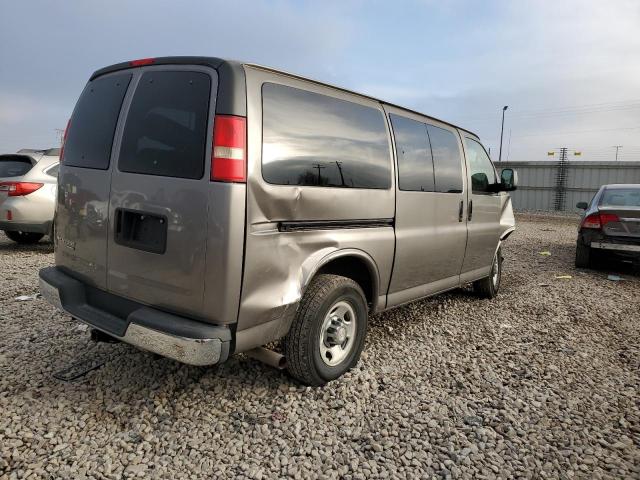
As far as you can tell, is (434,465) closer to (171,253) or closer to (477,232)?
(171,253)

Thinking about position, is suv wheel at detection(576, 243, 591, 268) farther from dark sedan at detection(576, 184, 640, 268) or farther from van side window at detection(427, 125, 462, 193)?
van side window at detection(427, 125, 462, 193)

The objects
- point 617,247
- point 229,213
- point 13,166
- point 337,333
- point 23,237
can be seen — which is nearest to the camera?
point 229,213

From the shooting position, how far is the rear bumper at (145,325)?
233 centimetres

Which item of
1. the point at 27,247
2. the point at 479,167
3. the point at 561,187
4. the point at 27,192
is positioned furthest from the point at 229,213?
the point at 561,187

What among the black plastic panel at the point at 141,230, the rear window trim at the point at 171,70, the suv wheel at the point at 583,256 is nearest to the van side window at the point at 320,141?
the rear window trim at the point at 171,70

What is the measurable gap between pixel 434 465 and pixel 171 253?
1786 millimetres

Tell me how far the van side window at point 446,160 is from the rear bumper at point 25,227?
6.60 m

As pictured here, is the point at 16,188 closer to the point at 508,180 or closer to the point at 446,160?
the point at 446,160

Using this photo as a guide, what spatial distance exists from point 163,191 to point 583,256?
24.8ft

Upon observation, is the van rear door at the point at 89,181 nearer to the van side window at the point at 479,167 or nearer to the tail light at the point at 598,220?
the van side window at the point at 479,167

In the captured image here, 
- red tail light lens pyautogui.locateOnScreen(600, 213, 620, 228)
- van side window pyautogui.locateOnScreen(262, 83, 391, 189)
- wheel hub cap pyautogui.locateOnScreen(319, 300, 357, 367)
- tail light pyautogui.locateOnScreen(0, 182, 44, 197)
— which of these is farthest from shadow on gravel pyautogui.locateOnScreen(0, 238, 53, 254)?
red tail light lens pyautogui.locateOnScreen(600, 213, 620, 228)

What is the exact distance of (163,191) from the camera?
2479 millimetres

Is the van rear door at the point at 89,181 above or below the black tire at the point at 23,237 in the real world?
above

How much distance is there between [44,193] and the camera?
24.7 feet
